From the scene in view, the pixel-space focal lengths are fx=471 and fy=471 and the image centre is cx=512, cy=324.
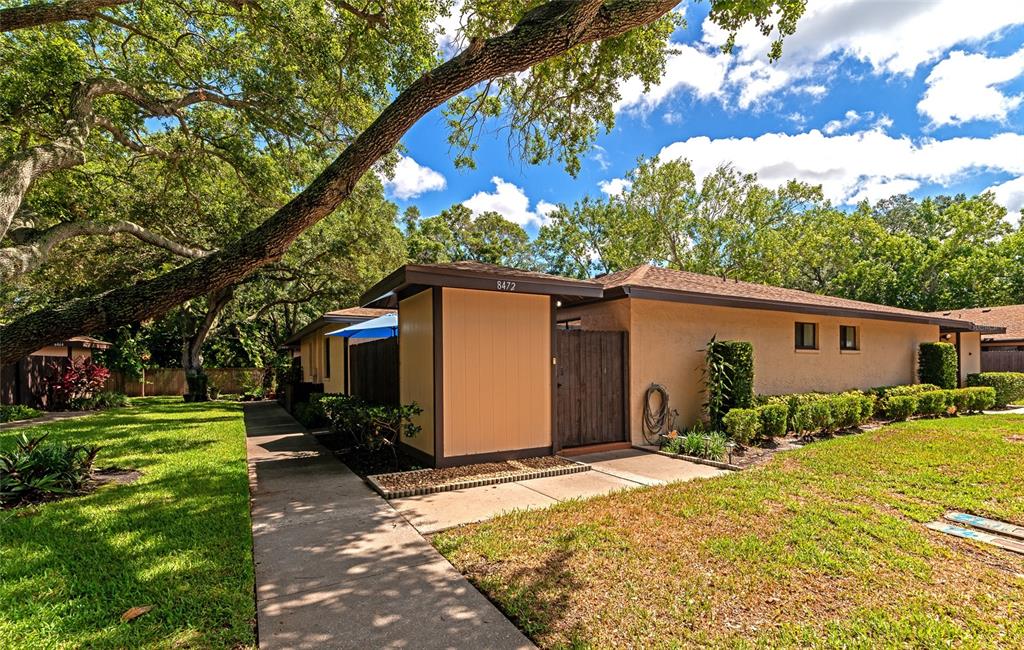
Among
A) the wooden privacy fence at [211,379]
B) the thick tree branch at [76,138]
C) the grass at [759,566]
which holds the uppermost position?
the thick tree branch at [76,138]

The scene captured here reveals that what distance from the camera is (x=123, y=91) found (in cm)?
825

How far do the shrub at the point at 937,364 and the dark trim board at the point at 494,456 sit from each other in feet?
43.6

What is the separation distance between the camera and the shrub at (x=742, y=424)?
8.25m

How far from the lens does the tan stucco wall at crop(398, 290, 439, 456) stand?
269 inches

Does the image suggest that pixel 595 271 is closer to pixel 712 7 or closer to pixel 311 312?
pixel 311 312

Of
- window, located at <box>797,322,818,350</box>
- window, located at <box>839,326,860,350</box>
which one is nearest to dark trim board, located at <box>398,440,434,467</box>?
window, located at <box>797,322,818,350</box>

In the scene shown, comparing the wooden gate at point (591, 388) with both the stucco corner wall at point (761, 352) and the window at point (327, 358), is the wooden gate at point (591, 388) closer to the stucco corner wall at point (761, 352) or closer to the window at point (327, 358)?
the stucco corner wall at point (761, 352)

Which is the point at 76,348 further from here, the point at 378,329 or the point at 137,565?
the point at 137,565

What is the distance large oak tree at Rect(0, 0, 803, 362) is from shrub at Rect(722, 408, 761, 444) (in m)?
5.62

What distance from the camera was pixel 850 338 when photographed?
1262cm

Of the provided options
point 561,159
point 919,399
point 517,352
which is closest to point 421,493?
point 517,352

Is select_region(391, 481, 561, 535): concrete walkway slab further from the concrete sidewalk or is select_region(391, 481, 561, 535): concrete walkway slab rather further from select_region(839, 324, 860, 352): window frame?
select_region(839, 324, 860, 352): window frame

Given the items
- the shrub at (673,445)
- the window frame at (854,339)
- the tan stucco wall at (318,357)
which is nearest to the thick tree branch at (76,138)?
the tan stucco wall at (318,357)

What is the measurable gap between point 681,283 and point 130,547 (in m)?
9.74
